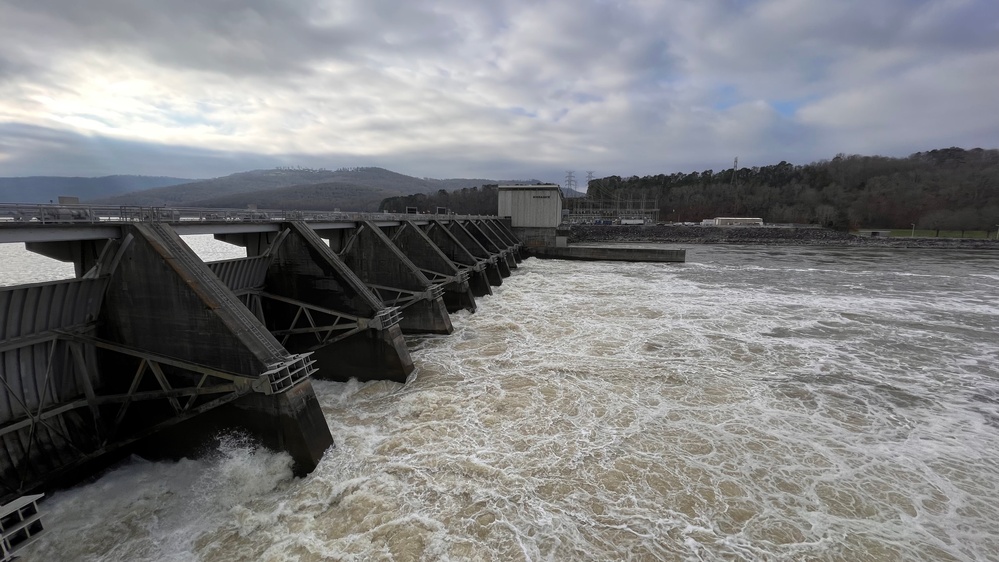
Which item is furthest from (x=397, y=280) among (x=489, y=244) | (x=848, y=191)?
(x=848, y=191)

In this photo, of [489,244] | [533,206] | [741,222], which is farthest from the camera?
[741,222]

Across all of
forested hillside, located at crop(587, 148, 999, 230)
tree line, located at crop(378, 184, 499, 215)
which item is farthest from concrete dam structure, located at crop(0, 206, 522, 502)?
forested hillside, located at crop(587, 148, 999, 230)

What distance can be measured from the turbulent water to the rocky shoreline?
1908 inches

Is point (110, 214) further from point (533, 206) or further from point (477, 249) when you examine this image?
point (533, 206)

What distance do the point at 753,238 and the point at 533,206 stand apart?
4141 centimetres

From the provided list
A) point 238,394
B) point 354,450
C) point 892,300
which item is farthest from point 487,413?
point 892,300

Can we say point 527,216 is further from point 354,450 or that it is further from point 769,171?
point 769,171

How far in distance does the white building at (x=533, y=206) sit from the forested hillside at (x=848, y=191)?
69.3 meters

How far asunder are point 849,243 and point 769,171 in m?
65.6

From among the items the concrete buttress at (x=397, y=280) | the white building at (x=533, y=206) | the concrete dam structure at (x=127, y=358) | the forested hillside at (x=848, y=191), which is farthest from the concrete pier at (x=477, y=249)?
the forested hillside at (x=848, y=191)

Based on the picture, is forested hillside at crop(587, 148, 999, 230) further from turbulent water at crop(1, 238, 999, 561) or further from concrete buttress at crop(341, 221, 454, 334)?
concrete buttress at crop(341, 221, 454, 334)

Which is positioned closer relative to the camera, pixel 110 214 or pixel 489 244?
pixel 110 214

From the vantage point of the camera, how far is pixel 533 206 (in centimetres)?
4566

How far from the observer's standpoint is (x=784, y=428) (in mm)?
9305
